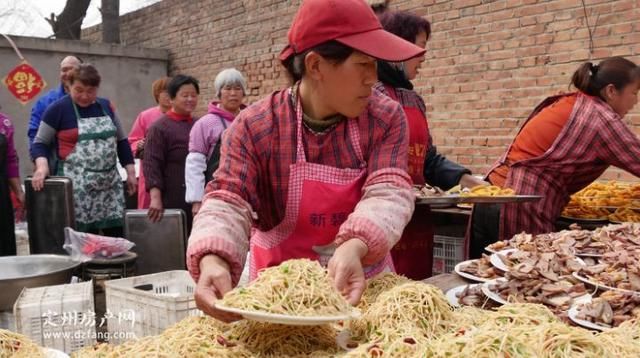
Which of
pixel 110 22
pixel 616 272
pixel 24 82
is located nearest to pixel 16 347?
pixel 616 272

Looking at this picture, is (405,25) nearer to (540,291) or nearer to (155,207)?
(540,291)

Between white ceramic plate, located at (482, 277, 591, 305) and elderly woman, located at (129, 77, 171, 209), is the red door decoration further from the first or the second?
white ceramic plate, located at (482, 277, 591, 305)

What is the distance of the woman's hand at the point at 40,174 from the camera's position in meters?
4.49

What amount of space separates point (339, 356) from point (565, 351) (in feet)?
1.56

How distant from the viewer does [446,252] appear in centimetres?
440

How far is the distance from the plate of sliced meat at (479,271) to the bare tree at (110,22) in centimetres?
1237

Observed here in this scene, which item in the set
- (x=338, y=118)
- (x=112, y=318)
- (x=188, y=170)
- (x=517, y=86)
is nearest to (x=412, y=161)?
(x=338, y=118)

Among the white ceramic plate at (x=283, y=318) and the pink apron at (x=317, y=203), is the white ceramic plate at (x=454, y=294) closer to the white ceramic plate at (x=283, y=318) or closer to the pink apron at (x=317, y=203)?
the pink apron at (x=317, y=203)

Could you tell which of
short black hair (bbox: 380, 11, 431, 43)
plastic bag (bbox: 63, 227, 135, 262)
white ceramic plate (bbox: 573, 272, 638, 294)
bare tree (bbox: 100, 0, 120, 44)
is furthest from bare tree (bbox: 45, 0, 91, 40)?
white ceramic plate (bbox: 573, 272, 638, 294)

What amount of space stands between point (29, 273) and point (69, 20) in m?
13.6

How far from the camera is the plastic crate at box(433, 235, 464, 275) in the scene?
4.32 meters

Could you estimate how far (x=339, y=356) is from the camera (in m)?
1.32

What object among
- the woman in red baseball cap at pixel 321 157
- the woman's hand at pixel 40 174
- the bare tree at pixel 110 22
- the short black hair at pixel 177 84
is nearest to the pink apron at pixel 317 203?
the woman in red baseball cap at pixel 321 157

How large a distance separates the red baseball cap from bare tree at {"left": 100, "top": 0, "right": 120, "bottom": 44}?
40.9 ft
